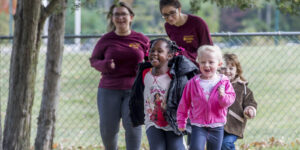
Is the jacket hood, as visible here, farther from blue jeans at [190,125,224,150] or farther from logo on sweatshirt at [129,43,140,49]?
logo on sweatshirt at [129,43,140,49]

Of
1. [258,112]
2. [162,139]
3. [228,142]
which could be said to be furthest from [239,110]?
[258,112]

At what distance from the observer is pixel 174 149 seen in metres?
4.31

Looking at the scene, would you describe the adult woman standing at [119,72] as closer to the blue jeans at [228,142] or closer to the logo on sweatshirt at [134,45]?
the logo on sweatshirt at [134,45]

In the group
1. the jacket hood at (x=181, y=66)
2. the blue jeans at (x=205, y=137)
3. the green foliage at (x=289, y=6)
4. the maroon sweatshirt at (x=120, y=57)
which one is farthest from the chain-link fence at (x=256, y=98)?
the blue jeans at (x=205, y=137)

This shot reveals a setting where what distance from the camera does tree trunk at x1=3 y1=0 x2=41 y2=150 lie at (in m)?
4.52

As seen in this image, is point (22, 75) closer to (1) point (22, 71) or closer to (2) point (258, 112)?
(1) point (22, 71)

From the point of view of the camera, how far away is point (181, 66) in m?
4.30

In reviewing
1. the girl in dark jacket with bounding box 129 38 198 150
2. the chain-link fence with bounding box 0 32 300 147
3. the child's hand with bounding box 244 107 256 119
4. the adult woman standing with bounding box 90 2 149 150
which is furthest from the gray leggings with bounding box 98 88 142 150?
the chain-link fence with bounding box 0 32 300 147

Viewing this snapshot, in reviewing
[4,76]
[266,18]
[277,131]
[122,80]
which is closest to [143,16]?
[266,18]

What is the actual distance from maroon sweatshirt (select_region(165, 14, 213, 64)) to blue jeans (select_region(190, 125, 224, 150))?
0.89m

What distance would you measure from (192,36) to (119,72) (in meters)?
0.91

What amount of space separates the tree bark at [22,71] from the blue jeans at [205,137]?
173 cm

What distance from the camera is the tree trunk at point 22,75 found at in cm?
452

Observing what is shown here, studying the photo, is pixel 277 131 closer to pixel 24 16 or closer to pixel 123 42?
pixel 123 42
